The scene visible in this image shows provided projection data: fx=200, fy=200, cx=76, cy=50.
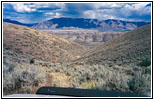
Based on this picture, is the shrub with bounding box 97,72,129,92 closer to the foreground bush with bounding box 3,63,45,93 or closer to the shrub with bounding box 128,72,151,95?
the shrub with bounding box 128,72,151,95

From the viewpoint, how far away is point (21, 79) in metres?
6.17

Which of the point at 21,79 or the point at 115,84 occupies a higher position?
the point at 21,79

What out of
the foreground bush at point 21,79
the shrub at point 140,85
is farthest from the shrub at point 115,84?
the foreground bush at point 21,79

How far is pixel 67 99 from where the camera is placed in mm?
4242

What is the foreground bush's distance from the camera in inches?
231

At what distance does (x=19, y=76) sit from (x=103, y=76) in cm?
279

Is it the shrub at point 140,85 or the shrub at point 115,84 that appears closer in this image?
the shrub at point 140,85

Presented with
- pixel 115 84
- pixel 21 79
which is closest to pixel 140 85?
pixel 115 84

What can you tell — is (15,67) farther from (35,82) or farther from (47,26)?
(47,26)

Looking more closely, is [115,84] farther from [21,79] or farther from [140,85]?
[21,79]

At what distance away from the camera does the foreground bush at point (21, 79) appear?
5.86 m

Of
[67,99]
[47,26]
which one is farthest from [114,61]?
[47,26]

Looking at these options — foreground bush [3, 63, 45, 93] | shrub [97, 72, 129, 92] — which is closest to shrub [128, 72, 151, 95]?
shrub [97, 72, 129, 92]

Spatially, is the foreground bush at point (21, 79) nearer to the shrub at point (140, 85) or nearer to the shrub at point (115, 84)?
the shrub at point (115, 84)
